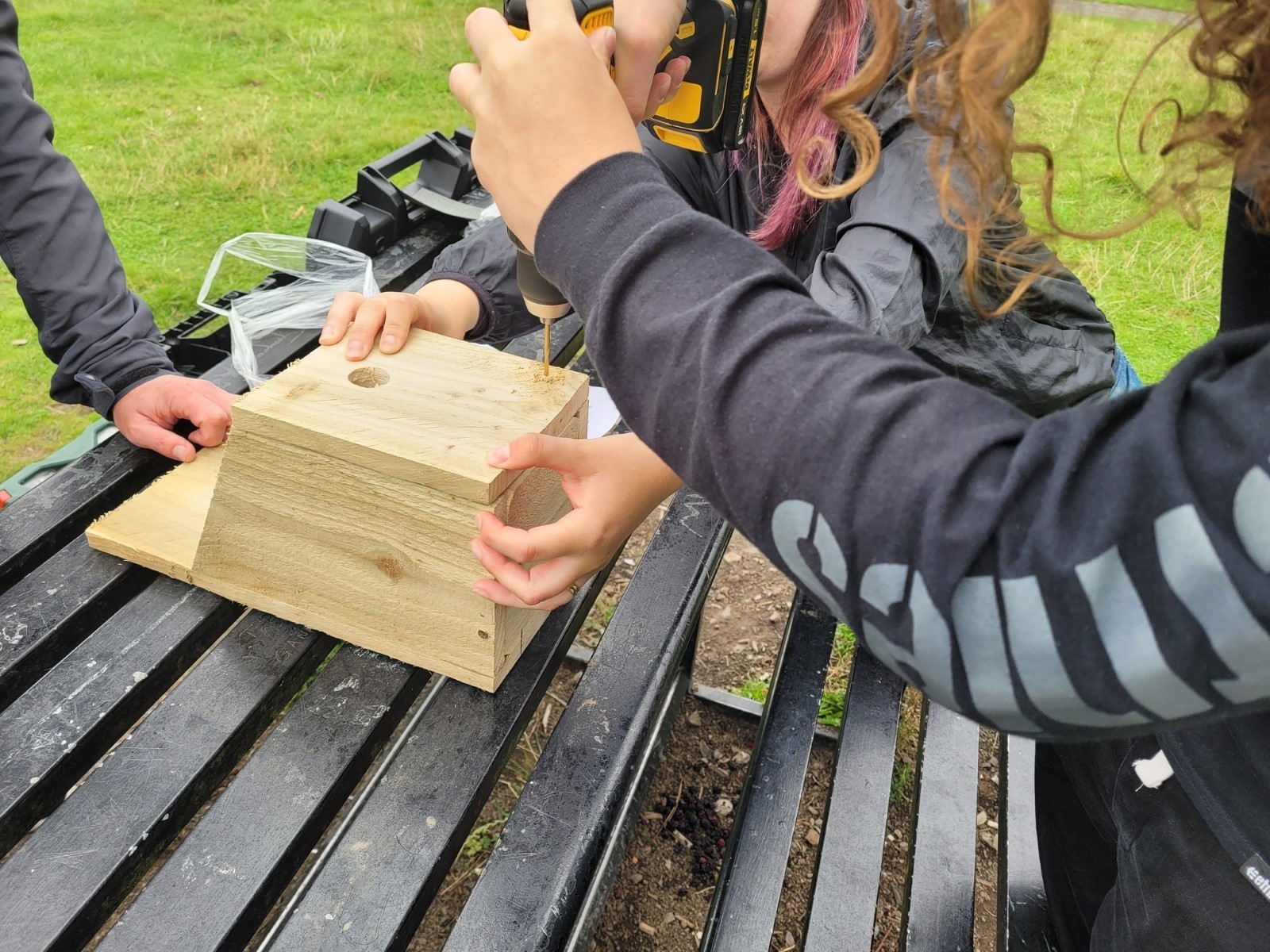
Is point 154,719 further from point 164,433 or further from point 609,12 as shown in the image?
point 609,12

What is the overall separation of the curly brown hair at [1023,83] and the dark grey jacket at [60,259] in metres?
1.38

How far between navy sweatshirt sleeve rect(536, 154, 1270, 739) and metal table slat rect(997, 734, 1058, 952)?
2.51 feet

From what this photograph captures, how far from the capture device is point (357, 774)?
1102 millimetres

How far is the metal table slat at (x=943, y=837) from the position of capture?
3.88ft

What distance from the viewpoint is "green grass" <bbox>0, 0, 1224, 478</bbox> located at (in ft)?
11.5

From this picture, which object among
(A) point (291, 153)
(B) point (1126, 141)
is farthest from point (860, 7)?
(B) point (1126, 141)

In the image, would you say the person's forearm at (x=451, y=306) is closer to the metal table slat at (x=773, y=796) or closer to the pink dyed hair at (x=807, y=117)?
the pink dyed hair at (x=807, y=117)

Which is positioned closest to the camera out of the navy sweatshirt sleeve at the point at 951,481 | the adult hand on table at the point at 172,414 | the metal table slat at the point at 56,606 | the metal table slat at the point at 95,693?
the navy sweatshirt sleeve at the point at 951,481

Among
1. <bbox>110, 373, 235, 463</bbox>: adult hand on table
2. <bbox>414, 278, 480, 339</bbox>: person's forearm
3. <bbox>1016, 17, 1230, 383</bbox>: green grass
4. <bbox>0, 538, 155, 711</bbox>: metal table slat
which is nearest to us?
<bbox>0, 538, 155, 711</bbox>: metal table slat

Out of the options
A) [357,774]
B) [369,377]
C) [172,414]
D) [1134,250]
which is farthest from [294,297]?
[1134,250]

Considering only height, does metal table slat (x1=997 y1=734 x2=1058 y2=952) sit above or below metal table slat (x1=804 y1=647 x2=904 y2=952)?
below

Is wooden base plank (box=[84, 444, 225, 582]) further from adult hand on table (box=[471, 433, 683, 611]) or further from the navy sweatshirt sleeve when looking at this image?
the navy sweatshirt sleeve

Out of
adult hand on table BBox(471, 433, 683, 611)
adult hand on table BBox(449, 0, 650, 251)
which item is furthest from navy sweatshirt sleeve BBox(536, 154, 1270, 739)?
adult hand on table BBox(471, 433, 683, 611)

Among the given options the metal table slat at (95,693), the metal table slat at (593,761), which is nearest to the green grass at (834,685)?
the metal table slat at (593,761)
